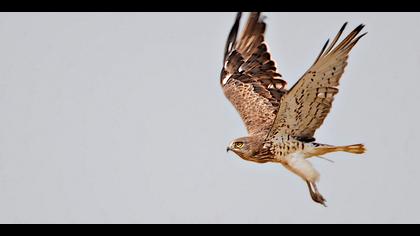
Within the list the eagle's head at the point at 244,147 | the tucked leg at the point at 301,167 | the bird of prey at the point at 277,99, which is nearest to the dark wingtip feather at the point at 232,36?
the bird of prey at the point at 277,99

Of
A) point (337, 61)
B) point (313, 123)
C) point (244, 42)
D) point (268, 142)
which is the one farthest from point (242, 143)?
point (244, 42)

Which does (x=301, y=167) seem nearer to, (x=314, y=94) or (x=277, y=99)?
(x=314, y=94)

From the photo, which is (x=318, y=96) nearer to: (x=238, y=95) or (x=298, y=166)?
(x=298, y=166)

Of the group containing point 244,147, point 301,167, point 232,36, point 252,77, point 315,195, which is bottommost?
point 315,195

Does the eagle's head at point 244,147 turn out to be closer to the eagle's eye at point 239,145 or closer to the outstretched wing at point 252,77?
the eagle's eye at point 239,145

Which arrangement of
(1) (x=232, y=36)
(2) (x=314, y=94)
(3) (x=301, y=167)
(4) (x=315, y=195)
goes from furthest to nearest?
(1) (x=232, y=36) → (4) (x=315, y=195) → (3) (x=301, y=167) → (2) (x=314, y=94)

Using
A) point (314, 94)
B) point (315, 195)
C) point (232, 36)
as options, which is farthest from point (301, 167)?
point (232, 36)

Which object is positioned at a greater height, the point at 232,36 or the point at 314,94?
the point at 232,36
